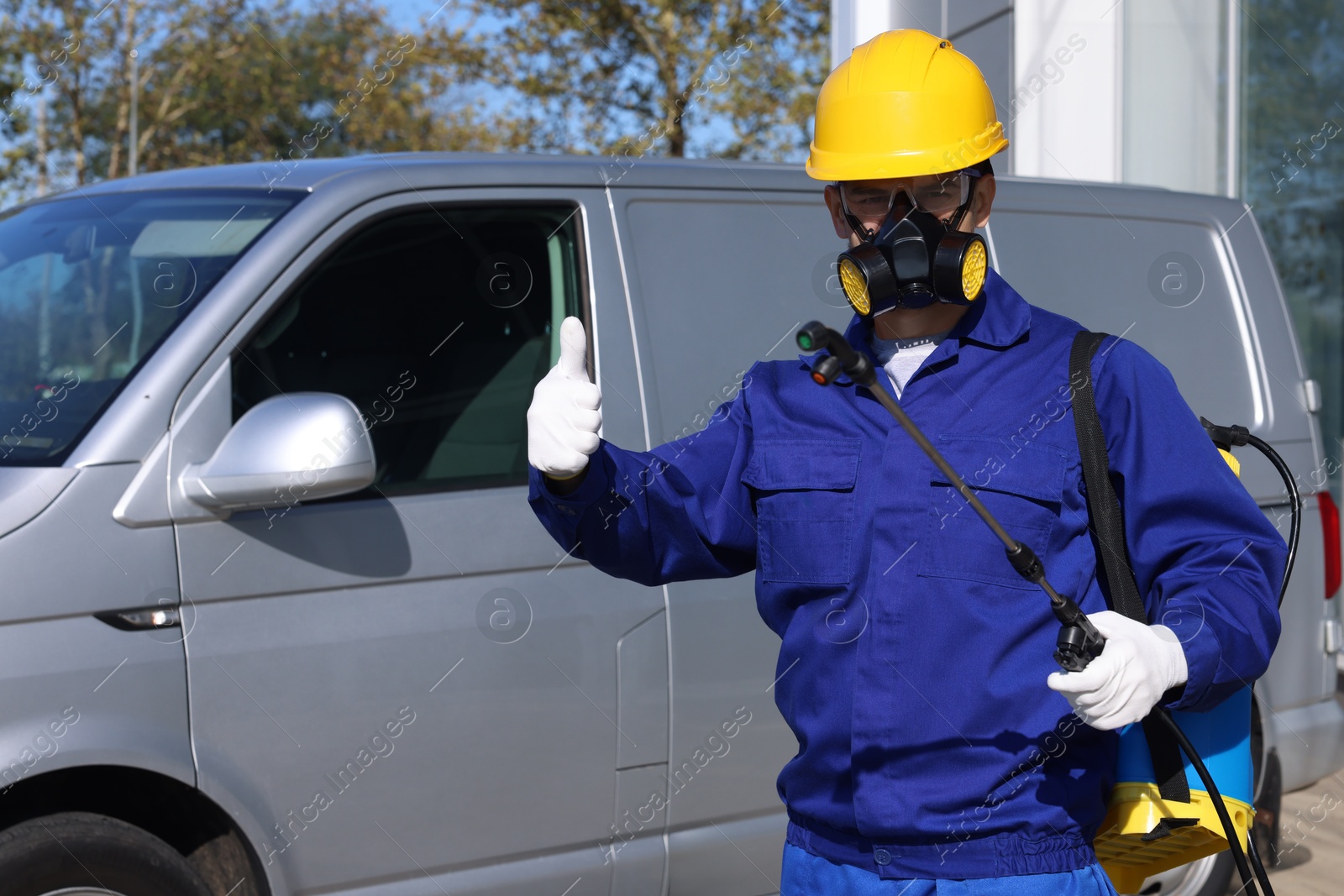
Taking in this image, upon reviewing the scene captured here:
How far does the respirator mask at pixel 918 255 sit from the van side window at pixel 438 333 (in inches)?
56.2

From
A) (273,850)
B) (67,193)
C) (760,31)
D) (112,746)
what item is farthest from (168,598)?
(760,31)

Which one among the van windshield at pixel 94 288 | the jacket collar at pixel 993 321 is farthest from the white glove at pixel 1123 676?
the van windshield at pixel 94 288

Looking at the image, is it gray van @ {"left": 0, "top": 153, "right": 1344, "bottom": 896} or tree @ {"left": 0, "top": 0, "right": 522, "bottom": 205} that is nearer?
gray van @ {"left": 0, "top": 153, "right": 1344, "bottom": 896}

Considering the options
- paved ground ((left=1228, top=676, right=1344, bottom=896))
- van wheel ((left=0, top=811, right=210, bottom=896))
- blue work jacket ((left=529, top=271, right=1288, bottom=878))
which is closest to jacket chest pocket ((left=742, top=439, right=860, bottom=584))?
blue work jacket ((left=529, top=271, right=1288, bottom=878))

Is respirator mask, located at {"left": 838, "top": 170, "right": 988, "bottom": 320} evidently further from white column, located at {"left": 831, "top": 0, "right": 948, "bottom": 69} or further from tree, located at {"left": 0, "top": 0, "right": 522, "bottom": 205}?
tree, located at {"left": 0, "top": 0, "right": 522, "bottom": 205}

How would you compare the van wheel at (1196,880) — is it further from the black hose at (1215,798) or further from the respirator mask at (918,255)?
the respirator mask at (918,255)

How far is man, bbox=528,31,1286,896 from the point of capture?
1749mm

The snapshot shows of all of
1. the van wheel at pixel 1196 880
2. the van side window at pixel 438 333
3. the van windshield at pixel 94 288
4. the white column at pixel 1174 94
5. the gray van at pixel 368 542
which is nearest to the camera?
the gray van at pixel 368 542

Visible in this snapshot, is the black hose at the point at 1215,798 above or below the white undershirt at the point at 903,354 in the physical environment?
below

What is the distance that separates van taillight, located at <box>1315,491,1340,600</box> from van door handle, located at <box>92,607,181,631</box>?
10.9 feet

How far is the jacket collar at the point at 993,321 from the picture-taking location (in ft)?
6.27

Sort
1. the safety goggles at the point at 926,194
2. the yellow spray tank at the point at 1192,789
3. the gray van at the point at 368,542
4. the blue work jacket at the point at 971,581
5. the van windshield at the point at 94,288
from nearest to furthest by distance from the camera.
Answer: the blue work jacket at the point at 971,581
the yellow spray tank at the point at 1192,789
the safety goggles at the point at 926,194
the gray van at the point at 368,542
the van windshield at the point at 94,288

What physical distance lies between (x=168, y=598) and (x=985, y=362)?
169 cm

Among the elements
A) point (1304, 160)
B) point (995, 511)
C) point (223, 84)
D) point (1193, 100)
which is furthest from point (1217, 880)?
point (223, 84)
